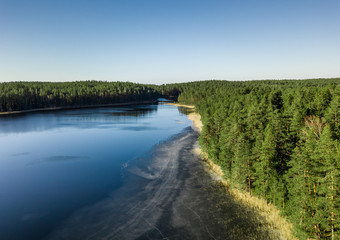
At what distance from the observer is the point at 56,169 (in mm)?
50156

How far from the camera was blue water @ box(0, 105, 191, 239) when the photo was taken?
31523mm

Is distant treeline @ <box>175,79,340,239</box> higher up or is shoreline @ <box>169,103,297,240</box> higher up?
distant treeline @ <box>175,79,340,239</box>

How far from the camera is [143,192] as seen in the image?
125ft

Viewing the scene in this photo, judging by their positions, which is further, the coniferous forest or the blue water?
the blue water

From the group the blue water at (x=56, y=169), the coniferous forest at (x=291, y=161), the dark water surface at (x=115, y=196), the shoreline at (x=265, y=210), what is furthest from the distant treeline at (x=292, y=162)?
the blue water at (x=56, y=169)

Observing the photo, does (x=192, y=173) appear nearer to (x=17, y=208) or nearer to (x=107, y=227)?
(x=107, y=227)

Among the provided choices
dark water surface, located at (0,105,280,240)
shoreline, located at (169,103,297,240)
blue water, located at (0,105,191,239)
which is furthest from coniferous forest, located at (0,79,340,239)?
blue water, located at (0,105,191,239)

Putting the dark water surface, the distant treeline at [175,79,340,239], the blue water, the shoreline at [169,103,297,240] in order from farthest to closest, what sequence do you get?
the blue water, the dark water surface, the shoreline at [169,103,297,240], the distant treeline at [175,79,340,239]

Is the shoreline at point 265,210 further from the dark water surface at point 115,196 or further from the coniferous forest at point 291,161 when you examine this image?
the dark water surface at point 115,196

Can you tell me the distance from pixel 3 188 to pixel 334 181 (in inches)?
2109

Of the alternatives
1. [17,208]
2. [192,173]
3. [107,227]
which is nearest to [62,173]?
[17,208]

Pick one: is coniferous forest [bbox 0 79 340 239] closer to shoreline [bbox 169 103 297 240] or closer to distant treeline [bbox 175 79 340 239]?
distant treeline [bbox 175 79 340 239]

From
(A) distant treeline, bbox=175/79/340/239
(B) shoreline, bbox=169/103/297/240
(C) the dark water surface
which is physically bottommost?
(C) the dark water surface

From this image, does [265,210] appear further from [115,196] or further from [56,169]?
[56,169]
